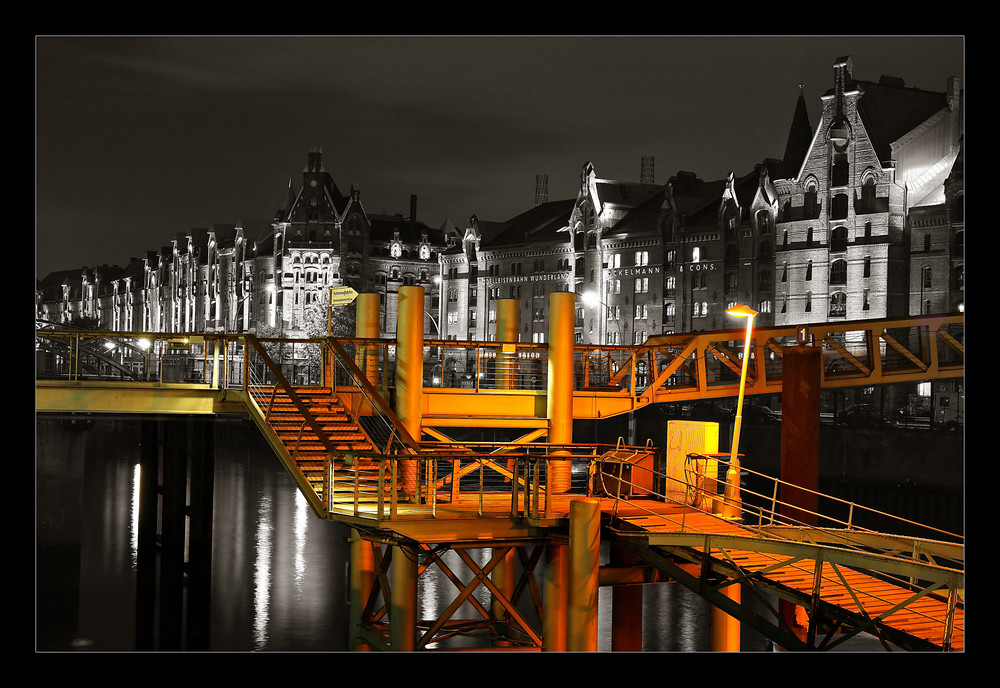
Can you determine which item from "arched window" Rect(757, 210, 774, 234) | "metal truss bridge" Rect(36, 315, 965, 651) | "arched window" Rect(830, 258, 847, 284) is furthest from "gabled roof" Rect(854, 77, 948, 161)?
"metal truss bridge" Rect(36, 315, 965, 651)

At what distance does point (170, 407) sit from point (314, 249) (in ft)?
314

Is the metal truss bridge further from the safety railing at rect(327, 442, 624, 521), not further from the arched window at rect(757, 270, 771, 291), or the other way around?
the arched window at rect(757, 270, 771, 291)

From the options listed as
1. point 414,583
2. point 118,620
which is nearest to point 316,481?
point 414,583

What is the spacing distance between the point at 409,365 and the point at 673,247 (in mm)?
64480

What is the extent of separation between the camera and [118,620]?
97.3 ft

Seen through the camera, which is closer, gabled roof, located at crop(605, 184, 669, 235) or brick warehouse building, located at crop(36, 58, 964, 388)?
brick warehouse building, located at crop(36, 58, 964, 388)

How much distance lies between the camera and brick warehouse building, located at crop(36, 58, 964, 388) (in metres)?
66.4

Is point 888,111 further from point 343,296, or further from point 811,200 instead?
point 343,296

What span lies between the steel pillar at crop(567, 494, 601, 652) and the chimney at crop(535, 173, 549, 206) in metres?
89.3

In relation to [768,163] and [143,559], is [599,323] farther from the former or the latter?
[143,559]

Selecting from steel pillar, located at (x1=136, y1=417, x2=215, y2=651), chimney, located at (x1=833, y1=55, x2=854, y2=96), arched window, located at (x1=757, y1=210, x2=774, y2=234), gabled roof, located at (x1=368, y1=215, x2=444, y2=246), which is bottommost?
steel pillar, located at (x1=136, y1=417, x2=215, y2=651)

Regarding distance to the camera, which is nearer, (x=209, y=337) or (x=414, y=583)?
(x=414, y=583)

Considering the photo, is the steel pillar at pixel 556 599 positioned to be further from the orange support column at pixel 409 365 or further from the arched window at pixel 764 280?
the arched window at pixel 764 280

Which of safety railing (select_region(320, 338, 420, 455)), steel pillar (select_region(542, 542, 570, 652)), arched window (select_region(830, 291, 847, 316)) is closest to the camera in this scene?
steel pillar (select_region(542, 542, 570, 652))
